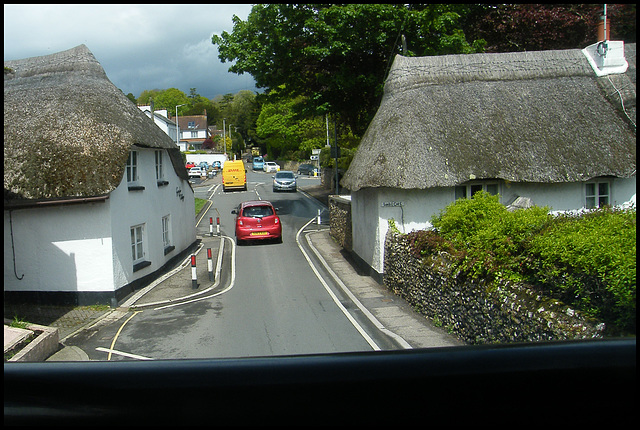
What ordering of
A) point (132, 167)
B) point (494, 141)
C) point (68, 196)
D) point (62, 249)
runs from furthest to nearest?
point (132, 167) → point (494, 141) → point (62, 249) → point (68, 196)

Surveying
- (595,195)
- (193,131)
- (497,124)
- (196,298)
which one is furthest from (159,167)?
(193,131)

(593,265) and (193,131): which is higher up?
(193,131)

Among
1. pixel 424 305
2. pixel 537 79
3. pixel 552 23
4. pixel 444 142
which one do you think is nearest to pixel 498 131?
pixel 444 142

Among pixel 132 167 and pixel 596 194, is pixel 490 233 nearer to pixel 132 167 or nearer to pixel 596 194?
pixel 596 194

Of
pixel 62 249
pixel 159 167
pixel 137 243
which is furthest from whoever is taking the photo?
pixel 159 167

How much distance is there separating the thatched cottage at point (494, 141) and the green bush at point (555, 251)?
3.54 m

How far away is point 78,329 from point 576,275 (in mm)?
10832

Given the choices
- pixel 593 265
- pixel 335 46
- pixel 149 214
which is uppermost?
pixel 335 46

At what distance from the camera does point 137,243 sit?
56.1 feet

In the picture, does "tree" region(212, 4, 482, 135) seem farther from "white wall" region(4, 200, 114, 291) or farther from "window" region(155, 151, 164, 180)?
"white wall" region(4, 200, 114, 291)

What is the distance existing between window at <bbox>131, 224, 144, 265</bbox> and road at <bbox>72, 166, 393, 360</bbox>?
2.95 meters

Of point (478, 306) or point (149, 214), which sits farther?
point (149, 214)

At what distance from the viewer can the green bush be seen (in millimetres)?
6172

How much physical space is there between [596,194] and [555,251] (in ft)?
34.0
